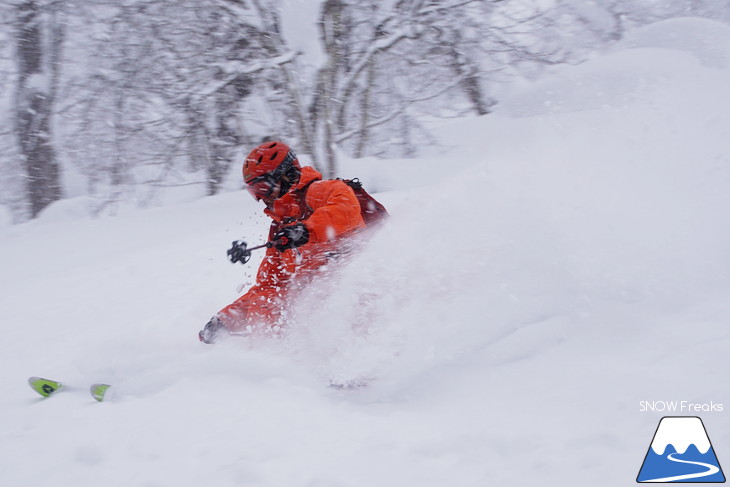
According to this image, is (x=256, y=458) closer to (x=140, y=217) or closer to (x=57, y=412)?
(x=57, y=412)

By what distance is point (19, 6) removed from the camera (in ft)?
32.2

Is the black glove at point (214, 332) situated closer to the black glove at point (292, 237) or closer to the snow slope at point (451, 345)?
the snow slope at point (451, 345)

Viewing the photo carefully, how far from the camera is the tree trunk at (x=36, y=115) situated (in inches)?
417

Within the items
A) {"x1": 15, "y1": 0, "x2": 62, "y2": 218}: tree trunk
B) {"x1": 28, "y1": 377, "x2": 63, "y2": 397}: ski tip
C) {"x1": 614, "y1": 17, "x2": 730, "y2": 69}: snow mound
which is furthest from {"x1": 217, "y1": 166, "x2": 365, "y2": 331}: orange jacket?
{"x1": 15, "y1": 0, "x2": 62, "y2": 218}: tree trunk

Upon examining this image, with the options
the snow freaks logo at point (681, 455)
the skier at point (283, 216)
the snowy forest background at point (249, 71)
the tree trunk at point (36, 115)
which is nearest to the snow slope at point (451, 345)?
the snow freaks logo at point (681, 455)

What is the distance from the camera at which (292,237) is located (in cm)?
321

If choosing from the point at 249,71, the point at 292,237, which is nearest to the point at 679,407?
the point at 292,237

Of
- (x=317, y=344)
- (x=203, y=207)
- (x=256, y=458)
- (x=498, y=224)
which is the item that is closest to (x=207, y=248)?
(x=203, y=207)

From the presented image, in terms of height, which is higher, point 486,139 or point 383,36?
point 383,36

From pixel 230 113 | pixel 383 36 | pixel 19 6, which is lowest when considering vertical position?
pixel 230 113

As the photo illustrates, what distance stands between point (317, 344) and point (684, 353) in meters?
1.92

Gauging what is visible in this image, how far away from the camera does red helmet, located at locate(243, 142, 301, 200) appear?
3562 millimetres

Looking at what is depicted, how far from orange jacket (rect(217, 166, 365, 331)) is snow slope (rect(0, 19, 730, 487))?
0.15 m

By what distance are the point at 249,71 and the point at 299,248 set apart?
237 inches
